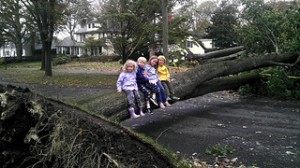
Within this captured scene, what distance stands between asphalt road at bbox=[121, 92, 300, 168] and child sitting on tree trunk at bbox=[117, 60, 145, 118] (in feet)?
2.58

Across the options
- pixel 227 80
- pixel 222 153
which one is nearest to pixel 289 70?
pixel 227 80

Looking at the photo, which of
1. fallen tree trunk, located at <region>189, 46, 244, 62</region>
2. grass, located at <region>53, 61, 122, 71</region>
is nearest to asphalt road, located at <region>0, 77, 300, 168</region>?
fallen tree trunk, located at <region>189, 46, 244, 62</region>

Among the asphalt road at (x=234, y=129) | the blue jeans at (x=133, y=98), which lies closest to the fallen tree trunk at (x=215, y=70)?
the asphalt road at (x=234, y=129)

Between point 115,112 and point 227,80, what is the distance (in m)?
5.61

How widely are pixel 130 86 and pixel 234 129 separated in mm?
2543

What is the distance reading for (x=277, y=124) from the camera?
313 inches

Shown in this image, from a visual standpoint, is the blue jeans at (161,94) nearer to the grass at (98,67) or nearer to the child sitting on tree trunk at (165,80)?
the child sitting on tree trunk at (165,80)

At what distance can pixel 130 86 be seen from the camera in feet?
22.4

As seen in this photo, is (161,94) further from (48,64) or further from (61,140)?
(48,64)

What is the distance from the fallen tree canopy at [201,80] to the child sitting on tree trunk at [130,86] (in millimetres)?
119

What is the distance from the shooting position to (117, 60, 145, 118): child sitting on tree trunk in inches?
266

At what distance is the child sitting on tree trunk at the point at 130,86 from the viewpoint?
22.1 ft

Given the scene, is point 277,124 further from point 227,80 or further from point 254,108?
point 227,80

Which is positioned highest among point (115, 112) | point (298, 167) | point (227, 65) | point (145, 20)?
point (145, 20)
